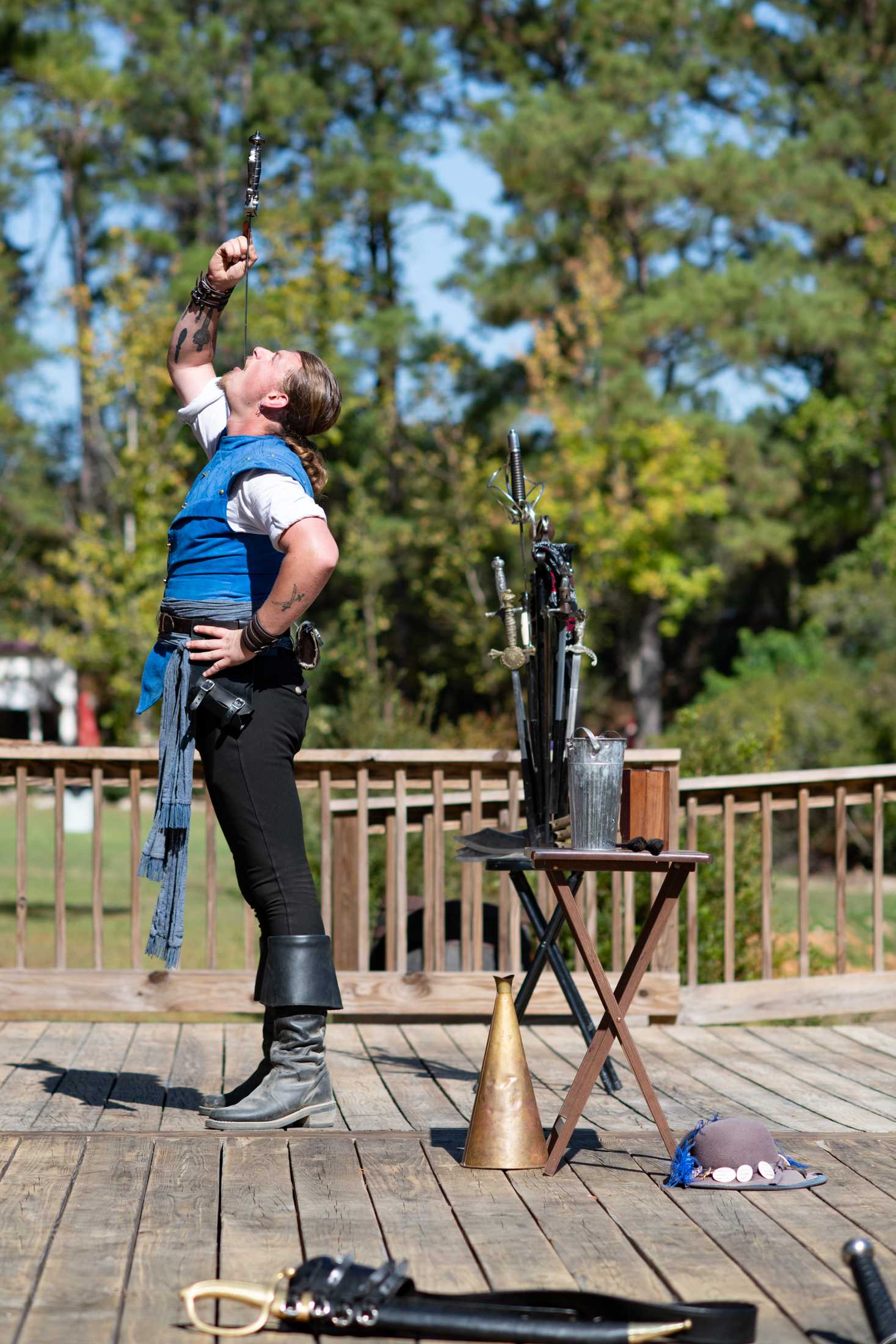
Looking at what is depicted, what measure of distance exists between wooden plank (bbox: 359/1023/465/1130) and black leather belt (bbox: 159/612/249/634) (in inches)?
50.3

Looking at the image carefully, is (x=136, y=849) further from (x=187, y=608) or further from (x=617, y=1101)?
(x=617, y=1101)

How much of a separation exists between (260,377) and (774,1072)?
2512mm

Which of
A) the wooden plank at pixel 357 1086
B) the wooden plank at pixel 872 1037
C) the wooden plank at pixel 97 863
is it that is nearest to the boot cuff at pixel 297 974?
the wooden plank at pixel 357 1086

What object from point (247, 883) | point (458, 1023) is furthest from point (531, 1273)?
point (458, 1023)

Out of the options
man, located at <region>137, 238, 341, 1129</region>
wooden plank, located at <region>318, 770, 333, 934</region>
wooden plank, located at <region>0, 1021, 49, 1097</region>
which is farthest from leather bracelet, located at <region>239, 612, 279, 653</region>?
wooden plank, located at <region>318, 770, 333, 934</region>

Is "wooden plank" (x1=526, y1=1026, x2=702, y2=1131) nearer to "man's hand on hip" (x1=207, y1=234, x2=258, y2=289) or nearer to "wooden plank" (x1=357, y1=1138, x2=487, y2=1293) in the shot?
"wooden plank" (x1=357, y1=1138, x2=487, y2=1293)

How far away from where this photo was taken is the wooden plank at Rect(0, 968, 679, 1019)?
5.40 m

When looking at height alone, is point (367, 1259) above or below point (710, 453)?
below

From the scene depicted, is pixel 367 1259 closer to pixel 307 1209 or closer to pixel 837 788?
pixel 307 1209

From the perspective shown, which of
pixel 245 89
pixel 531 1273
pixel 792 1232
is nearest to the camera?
pixel 531 1273

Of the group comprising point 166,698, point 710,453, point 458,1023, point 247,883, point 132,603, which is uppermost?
point 710,453

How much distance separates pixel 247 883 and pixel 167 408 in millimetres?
21486

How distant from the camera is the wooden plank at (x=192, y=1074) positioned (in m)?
3.85

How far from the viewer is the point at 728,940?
5758 millimetres
